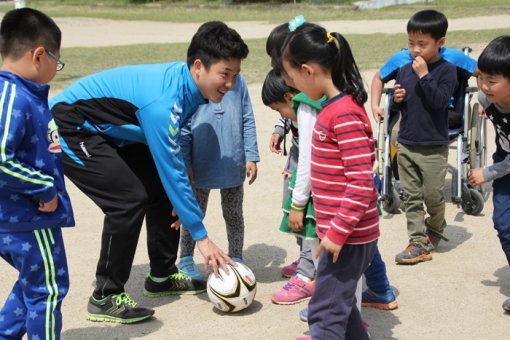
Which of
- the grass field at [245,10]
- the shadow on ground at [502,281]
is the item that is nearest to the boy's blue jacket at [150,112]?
the shadow on ground at [502,281]

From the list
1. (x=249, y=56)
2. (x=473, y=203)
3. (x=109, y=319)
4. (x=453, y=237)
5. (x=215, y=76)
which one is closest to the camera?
(x=215, y=76)

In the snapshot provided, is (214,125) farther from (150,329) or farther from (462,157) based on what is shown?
(462,157)

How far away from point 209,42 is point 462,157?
320 centimetres

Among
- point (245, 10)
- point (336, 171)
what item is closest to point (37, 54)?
point (336, 171)

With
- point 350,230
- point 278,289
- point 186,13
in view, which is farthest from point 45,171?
point 186,13

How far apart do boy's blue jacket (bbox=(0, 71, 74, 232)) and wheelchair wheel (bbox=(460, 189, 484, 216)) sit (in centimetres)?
394

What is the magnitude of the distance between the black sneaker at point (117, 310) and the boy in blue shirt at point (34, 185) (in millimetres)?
765

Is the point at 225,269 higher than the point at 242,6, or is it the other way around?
the point at 242,6

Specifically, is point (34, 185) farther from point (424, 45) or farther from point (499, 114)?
point (424, 45)

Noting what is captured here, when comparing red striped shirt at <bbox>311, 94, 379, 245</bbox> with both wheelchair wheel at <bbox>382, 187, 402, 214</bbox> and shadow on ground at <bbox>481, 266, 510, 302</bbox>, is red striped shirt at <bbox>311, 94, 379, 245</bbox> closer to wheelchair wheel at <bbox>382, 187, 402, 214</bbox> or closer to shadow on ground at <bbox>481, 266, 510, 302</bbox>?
shadow on ground at <bbox>481, 266, 510, 302</bbox>

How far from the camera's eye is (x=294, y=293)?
15.3 ft

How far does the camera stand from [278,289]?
4941 millimetres

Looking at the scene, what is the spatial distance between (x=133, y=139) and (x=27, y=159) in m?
0.95

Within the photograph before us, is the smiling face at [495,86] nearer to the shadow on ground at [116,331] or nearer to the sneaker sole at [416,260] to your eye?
the sneaker sole at [416,260]
